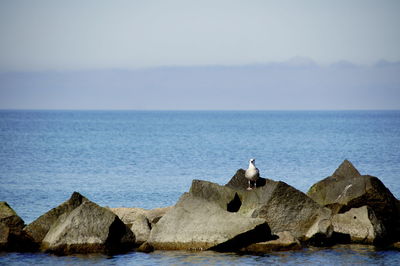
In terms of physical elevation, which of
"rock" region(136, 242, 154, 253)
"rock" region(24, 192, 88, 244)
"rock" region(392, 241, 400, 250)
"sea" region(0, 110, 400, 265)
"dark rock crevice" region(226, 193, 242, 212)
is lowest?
"sea" region(0, 110, 400, 265)

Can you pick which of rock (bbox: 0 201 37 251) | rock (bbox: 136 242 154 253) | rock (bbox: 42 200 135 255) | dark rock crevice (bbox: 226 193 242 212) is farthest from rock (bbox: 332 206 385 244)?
rock (bbox: 0 201 37 251)

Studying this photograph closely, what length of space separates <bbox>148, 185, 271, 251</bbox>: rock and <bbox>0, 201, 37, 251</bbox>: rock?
3553 mm

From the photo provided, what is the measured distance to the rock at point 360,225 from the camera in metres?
20.5

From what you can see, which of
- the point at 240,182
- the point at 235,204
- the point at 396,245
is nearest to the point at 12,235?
the point at 235,204

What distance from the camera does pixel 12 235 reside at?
20.7 metres

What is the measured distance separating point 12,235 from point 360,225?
32.4 ft

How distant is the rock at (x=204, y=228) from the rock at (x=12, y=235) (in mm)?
3553

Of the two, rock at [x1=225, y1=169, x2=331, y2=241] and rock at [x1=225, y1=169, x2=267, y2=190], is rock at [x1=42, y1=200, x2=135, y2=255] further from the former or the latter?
rock at [x1=225, y1=169, x2=267, y2=190]

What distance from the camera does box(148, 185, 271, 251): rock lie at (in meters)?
19.5

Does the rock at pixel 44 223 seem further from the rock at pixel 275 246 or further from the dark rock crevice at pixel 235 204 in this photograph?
the rock at pixel 275 246

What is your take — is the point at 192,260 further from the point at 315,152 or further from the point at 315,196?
the point at 315,152

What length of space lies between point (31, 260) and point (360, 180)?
9.70 meters

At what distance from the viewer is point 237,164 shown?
54.4 meters

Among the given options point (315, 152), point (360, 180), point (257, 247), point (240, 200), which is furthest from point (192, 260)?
point (315, 152)
